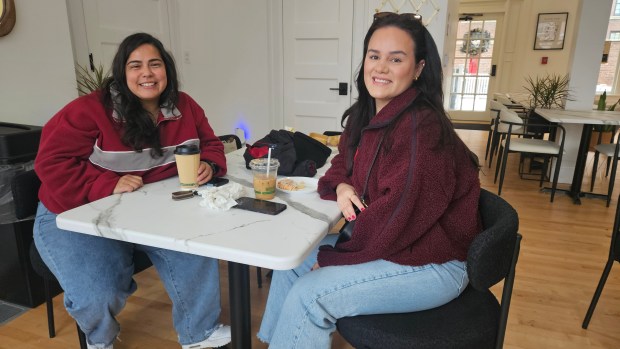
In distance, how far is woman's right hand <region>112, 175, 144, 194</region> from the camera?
1.35 m

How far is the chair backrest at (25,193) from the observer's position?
1.49 meters

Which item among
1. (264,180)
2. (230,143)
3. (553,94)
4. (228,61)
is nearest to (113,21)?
(228,61)

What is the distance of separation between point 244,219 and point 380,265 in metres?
0.39

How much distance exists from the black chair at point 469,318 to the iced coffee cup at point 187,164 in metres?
0.69

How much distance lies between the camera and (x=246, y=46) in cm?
437

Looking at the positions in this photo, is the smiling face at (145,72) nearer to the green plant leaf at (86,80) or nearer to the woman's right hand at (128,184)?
the woman's right hand at (128,184)

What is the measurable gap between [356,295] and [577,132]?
427 centimetres

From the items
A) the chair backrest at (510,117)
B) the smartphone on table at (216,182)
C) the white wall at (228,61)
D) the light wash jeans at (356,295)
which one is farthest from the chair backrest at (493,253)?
the white wall at (228,61)

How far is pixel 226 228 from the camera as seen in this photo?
105cm

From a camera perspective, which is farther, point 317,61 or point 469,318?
point 317,61

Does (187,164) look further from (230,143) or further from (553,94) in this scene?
(553,94)

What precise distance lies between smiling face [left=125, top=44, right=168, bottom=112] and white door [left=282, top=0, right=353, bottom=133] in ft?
9.18

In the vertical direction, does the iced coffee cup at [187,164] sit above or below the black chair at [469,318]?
above

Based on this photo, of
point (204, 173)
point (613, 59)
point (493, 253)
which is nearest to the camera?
point (493, 253)
